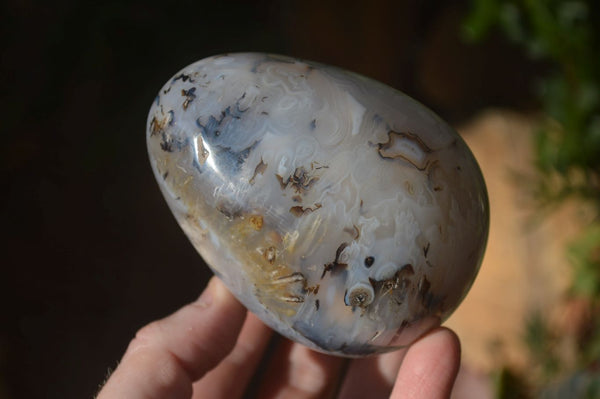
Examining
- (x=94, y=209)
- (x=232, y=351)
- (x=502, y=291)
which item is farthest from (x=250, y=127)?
(x=502, y=291)

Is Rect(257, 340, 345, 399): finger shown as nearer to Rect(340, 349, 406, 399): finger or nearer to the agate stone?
Rect(340, 349, 406, 399): finger

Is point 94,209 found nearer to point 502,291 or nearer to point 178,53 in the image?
point 178,53

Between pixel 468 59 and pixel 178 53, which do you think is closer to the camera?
pixel 178 53

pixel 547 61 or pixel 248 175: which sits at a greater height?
pixel 248 175

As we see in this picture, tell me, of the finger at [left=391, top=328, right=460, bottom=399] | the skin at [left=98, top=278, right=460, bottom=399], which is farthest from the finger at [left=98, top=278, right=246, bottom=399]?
the finger at [left=391, top=328, right=460, bottom=399]

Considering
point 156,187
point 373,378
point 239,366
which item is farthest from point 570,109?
point 156,187

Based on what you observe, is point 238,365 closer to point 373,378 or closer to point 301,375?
point 301,375
